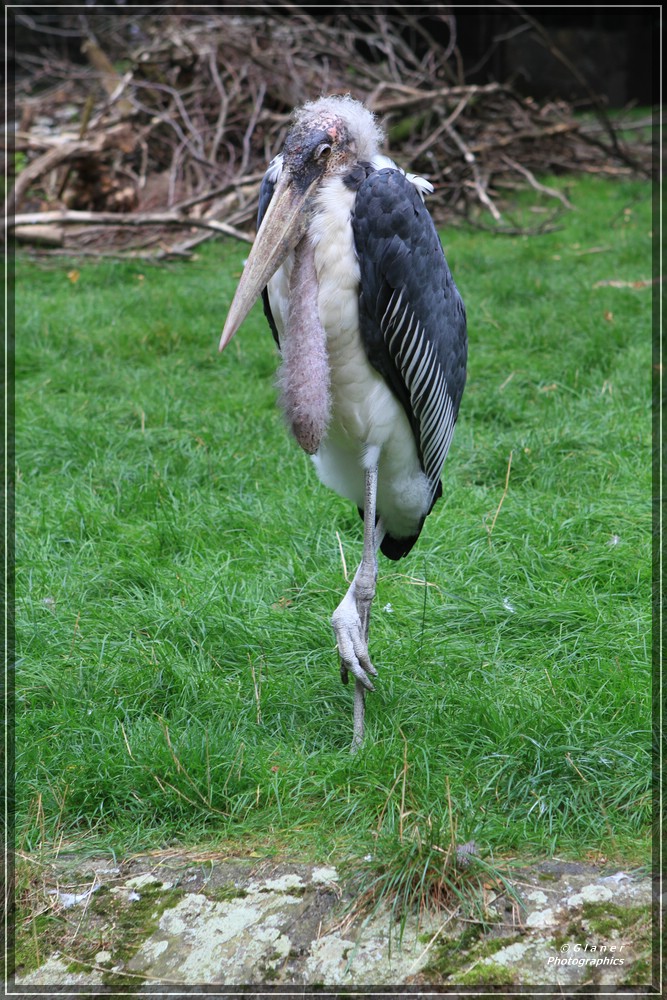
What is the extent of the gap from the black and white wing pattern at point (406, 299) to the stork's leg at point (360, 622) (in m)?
0.23

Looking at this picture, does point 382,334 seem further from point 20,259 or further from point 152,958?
point 20,259

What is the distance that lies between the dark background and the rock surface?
10697mm

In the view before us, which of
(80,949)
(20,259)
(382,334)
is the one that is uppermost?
(382,334)

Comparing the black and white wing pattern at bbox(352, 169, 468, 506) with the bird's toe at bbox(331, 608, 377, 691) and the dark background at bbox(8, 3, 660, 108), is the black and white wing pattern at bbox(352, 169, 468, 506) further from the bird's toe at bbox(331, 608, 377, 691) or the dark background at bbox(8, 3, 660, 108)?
the dark background at bbox(8, 3, 660, 108)

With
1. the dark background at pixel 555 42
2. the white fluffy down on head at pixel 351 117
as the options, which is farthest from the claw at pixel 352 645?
the dark background at pixel 555 42

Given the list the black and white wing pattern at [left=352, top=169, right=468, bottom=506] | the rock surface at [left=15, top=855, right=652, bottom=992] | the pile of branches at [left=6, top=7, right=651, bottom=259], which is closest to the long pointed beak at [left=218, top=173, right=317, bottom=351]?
the black and white wing pattern at [left=352, top=169, right=468, bottom=506]

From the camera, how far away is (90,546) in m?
3.38

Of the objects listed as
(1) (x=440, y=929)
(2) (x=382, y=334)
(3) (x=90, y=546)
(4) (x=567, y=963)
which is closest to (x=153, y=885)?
(1) (x=440, y=929)

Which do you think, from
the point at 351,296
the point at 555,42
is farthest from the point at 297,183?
the point at 555,42

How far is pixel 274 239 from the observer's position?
2.20 m

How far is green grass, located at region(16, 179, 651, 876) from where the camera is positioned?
88.2 inches

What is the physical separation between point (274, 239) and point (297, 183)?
143 mm

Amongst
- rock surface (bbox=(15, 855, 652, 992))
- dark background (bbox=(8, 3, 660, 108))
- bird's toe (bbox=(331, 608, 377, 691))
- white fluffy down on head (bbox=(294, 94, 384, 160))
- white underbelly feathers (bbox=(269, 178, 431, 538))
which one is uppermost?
dark background (bbox=(8, 3, 660, 108))

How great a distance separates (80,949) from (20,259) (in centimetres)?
542
